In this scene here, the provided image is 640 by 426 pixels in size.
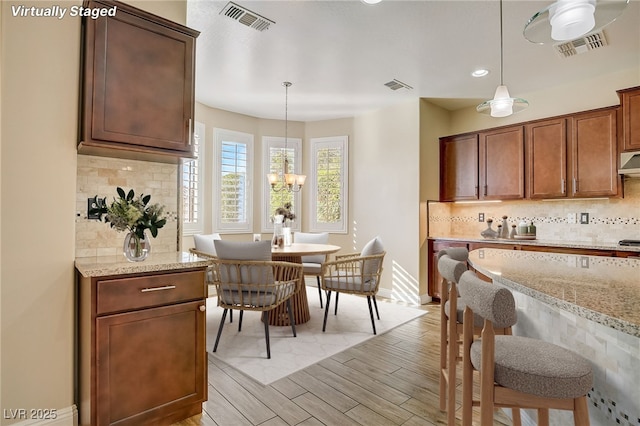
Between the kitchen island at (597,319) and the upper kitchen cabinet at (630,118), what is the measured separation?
2.45 meters

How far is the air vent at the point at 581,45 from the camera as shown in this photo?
10.3 ft

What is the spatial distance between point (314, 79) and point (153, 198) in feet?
8.47

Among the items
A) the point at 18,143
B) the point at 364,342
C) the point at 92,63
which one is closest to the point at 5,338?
the point at 18,143

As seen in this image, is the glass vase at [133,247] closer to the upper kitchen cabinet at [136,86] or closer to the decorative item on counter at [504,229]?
the upper kitchen cabinet at [136,86]

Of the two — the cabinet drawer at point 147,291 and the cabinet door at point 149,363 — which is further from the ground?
the cabinet drawer at point 147,291

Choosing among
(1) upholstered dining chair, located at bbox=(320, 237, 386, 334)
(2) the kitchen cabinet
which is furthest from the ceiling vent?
(2) the kitchen cabinet

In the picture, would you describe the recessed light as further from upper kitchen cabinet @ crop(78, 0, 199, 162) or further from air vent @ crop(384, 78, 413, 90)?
upper kitchen cabinet @ crop(78, 0, 199, 162)

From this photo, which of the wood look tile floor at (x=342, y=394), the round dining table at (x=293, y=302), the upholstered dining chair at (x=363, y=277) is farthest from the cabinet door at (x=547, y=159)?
the round dining table at (x=293, y=302)

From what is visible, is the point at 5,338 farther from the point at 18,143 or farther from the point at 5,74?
the point at 5,74

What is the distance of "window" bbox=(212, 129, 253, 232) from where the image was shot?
5.39 metres

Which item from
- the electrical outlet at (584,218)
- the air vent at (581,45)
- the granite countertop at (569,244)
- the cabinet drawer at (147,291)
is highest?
the air vent at (581,45)

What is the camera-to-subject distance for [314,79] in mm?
4188

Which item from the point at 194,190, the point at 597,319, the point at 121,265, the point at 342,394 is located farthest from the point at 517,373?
the point at 194,190

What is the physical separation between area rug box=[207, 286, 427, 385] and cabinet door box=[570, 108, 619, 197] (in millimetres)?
2371
